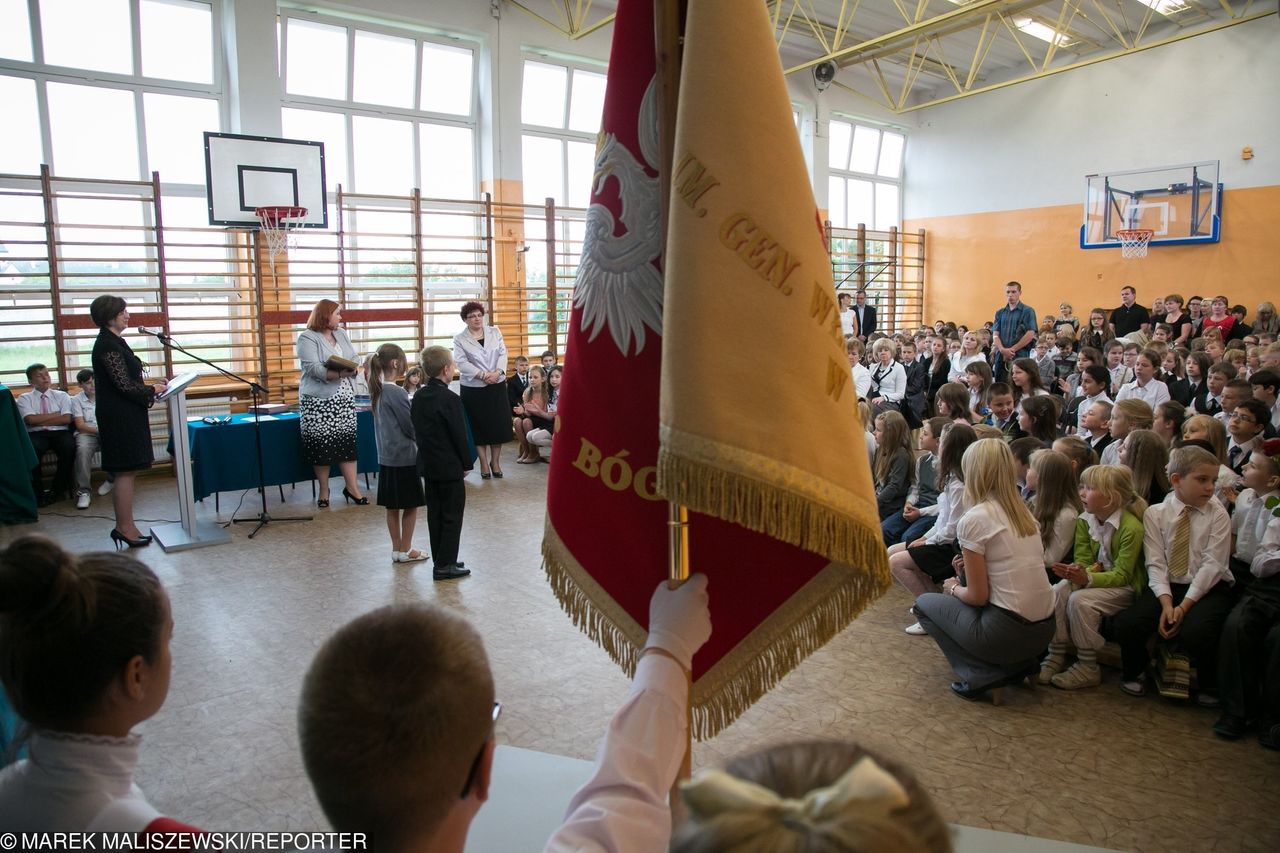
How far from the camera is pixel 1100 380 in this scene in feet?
19.1

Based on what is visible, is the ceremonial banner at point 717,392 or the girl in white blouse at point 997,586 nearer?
the ceremonial banner at point 717,392

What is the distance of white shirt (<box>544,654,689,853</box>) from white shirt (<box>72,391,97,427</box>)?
760 cm

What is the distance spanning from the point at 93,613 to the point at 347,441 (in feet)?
18.4

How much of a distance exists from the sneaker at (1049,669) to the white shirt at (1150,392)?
3.30m

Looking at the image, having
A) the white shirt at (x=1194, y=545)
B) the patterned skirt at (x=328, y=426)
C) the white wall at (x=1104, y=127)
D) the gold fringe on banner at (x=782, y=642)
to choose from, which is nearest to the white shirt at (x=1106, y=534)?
the white shirt at (x=1194, y=545)

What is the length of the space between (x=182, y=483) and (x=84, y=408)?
8.39 ft

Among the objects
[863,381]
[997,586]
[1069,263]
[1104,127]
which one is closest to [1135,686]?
[997,586]

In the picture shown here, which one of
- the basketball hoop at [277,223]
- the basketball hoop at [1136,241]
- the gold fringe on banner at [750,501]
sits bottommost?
the gold fringe on banner at [750,501]

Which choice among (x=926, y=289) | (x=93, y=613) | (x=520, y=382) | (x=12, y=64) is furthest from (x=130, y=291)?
(x=926, y=289)

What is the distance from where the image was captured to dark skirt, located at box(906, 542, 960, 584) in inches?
160

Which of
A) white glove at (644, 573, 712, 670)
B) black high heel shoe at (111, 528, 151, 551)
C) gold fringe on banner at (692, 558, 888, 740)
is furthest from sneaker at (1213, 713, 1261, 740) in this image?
black high heel shoe at (111, 528, 151, 551)

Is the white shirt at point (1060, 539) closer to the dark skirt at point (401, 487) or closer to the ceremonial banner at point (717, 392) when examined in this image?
the ceremonial banner at point (717, 392)

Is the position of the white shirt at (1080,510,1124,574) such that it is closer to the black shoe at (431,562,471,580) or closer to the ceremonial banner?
the ceremonial banner

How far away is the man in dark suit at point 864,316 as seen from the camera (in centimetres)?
1152
